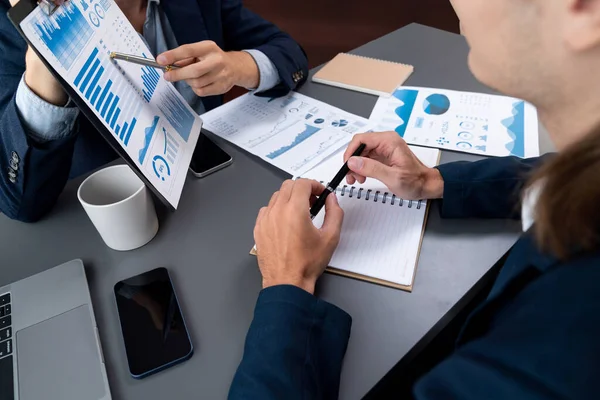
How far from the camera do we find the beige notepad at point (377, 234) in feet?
2.02

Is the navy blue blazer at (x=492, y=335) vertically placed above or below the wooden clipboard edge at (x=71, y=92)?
below

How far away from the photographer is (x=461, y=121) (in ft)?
3.01

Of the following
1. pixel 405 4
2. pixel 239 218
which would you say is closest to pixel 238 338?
pixel 239 218

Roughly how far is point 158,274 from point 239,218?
16 cm

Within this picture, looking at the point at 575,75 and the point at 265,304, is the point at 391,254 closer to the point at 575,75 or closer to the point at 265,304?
the point at 265,304

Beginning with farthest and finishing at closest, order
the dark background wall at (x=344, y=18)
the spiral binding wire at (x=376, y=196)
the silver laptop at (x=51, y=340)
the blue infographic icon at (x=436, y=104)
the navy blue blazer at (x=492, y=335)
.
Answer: the dark background wall at (x=344, y=18)
the blue infographic icon at (x=436, y=104)
the spiral binding wire at (x=376, y=196)
the silver laptop at (x=51, y=340)
the navy blue blazer at (x=492, y=335)

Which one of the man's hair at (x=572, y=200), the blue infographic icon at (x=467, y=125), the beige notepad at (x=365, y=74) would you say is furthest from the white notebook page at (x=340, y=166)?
the man's hair at (x=572, y=200)

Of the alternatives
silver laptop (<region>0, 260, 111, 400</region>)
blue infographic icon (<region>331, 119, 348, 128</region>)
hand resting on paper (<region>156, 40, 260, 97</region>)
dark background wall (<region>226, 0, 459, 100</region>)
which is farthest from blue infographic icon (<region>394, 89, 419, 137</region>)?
dark background wall (<region>226, 0, 459, 100</region>)

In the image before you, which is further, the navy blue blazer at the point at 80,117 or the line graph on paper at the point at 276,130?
the line graph on paper at the point at 276,130

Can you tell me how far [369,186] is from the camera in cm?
75

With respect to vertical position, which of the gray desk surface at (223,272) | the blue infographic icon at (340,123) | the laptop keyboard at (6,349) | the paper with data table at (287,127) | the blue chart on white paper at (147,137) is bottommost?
the gray desk surface at (223,272)

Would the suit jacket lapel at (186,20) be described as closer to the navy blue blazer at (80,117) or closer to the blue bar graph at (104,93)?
the navy blue blazer at (80,117)

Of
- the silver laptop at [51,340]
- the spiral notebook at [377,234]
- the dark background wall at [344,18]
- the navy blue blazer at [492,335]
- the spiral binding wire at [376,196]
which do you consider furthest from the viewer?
the dark background wall at [344,18]

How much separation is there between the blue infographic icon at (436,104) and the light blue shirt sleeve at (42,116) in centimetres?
71
